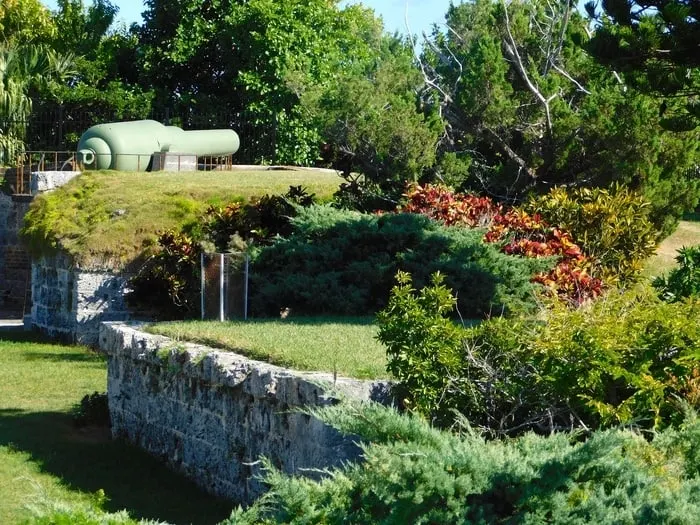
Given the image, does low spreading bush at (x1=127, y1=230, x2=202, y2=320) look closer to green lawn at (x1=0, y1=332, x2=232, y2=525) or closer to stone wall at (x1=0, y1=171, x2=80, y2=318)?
green lawn at (x1=0, y1=332, x2=232, y2=525)

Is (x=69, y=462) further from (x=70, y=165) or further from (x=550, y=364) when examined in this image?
(x=70, y=165)

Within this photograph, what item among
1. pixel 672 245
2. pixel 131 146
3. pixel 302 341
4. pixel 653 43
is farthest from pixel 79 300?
pixel 672 245

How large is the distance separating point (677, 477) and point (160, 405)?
611cm

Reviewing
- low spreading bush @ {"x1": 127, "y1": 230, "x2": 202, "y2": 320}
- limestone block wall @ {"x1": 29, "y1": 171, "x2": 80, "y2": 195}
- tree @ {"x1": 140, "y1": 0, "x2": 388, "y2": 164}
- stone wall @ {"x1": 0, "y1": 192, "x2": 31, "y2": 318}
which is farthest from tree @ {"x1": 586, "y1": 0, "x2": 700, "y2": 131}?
tree @ {"x1": 140, "y1": 0, "x2": 388, "y2": 164}

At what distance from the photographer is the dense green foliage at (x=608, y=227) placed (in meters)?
14.0

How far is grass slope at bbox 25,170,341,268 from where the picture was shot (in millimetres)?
16969

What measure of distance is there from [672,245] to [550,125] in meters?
5.29

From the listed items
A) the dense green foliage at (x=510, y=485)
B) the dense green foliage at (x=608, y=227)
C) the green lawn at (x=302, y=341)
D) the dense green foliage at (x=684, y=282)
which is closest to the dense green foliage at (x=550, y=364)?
the green lawn at (x=302, y=341)

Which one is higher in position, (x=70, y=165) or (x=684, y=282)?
(x=70, y=165)

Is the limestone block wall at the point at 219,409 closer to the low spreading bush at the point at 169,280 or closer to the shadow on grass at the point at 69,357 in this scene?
the shadow on grass at the point at 69,357

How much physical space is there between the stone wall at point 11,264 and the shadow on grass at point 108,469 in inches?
469

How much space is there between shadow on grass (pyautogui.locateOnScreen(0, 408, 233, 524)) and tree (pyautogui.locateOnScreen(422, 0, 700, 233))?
7.48 m

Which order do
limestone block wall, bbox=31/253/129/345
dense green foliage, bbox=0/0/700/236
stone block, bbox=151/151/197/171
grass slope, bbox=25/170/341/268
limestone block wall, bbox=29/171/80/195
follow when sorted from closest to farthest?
dense green foliage, bbox=0/0/700/236
limestone block wall, bbox=31/253/129/345
grass slope, bbox=25/170/341/268
limestone block wall, bbox=29/171/80/195
stone block, bbox=151/151/197/171

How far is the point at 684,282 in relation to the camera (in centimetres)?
925
